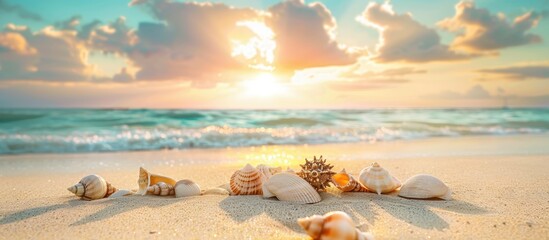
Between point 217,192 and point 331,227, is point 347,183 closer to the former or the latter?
point 217,192

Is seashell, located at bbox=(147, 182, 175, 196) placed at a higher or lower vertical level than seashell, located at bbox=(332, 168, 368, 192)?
lower

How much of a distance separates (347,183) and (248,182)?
943 mm

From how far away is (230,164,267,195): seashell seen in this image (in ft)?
12.2

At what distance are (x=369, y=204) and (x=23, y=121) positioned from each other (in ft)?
62.5

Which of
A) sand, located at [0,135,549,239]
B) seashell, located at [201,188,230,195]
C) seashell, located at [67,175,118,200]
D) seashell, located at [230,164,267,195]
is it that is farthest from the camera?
seashell, located at [201,188,230,195]

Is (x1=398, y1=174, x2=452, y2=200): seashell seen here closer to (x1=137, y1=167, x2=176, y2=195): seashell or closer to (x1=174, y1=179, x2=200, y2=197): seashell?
(x1=174, y1=179, x2=200, y2=197): seashell

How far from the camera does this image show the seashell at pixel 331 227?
2.10m

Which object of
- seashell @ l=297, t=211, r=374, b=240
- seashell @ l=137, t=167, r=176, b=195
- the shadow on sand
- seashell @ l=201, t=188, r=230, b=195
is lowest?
seashell @ l=201, t=188, r=230, b=195

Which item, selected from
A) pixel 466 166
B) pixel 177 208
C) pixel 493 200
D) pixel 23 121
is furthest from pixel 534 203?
pixel 23 121

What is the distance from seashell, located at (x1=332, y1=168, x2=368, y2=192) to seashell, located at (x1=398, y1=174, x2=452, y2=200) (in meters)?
0.38

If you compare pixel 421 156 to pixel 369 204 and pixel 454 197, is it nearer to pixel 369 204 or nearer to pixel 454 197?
pixel 454 197

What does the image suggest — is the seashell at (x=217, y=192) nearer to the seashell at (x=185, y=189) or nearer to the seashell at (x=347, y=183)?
the seashell at (x=185, y=189)

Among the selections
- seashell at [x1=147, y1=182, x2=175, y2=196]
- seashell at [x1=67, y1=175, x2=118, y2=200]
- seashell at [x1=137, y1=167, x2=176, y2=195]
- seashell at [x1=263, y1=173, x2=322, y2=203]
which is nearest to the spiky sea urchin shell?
seashell at [x1=263, y1=173, x2=322, y2=203]

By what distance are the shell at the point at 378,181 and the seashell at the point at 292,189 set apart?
557 millimetres
